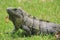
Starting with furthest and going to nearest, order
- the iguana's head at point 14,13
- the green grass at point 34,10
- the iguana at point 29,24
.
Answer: the green grass at point 34,10
the iguana at point 29,24
the iguana's head at point 14,13

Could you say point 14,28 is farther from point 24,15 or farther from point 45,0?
point 45,0

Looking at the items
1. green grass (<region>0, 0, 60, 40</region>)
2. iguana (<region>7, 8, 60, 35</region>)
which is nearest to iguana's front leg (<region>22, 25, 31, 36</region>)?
iguana (<region>7, 8, 60, 35</region>)

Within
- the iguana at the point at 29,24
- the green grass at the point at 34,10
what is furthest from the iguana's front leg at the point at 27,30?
the green grass at the point at 34,10

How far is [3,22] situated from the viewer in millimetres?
10508

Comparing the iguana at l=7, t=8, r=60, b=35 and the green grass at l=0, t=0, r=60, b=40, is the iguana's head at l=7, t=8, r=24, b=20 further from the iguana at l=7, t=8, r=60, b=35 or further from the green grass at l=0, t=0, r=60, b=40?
the green grass at l=0, t=0, r=60, b=40

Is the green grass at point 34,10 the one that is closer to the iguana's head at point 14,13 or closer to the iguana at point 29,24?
the iguana at point 29,24

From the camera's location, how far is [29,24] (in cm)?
933

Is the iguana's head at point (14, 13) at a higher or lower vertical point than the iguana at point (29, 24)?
higher

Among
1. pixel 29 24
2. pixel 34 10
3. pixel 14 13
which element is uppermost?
pixel 14 13

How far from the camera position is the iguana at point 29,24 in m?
9.14

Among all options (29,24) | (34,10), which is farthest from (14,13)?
(34,10)

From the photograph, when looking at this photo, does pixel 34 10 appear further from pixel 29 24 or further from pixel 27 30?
pixel 27 30

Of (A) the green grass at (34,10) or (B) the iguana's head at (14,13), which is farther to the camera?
(A) the green grass at (34,10)

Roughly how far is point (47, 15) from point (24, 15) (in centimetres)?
259
